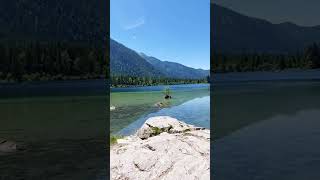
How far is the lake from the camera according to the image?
1209 cm

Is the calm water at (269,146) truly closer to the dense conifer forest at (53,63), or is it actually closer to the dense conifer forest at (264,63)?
the dense conifer forest at (53,63)

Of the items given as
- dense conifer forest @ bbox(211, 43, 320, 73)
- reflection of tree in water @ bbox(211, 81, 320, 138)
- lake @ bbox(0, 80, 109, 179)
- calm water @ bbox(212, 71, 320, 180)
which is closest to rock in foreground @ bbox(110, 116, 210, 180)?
calm water @ bbox(212, 71, 320, 180)

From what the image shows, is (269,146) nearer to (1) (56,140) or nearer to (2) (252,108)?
(1) (56,140)

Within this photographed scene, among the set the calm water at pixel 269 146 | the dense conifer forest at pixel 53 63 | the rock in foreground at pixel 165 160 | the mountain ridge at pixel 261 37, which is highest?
the mountain ridge at pixel 261 37

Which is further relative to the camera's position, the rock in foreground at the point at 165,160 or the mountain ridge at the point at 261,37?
the mountain ridge at the point at 261,37

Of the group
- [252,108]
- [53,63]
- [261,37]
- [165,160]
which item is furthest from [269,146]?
[261,37]

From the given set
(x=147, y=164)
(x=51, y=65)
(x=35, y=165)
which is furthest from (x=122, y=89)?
(x=147, y=164)

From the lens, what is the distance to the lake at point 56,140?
12086 millimetres

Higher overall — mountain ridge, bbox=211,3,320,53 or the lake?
mountain ridge, bbox=211,3,320,53

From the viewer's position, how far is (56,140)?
18375 millimetres

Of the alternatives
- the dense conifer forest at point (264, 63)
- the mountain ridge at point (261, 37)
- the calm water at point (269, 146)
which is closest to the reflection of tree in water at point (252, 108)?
the calm water at point (269, 146)

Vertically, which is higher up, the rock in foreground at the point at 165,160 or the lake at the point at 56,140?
the rock in foreground at the point at 165,160

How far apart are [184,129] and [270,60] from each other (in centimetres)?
7058

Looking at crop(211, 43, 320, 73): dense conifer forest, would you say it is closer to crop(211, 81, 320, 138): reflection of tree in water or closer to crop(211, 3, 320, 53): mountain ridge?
crop(211, 3, 320, 53): mountain ridge
